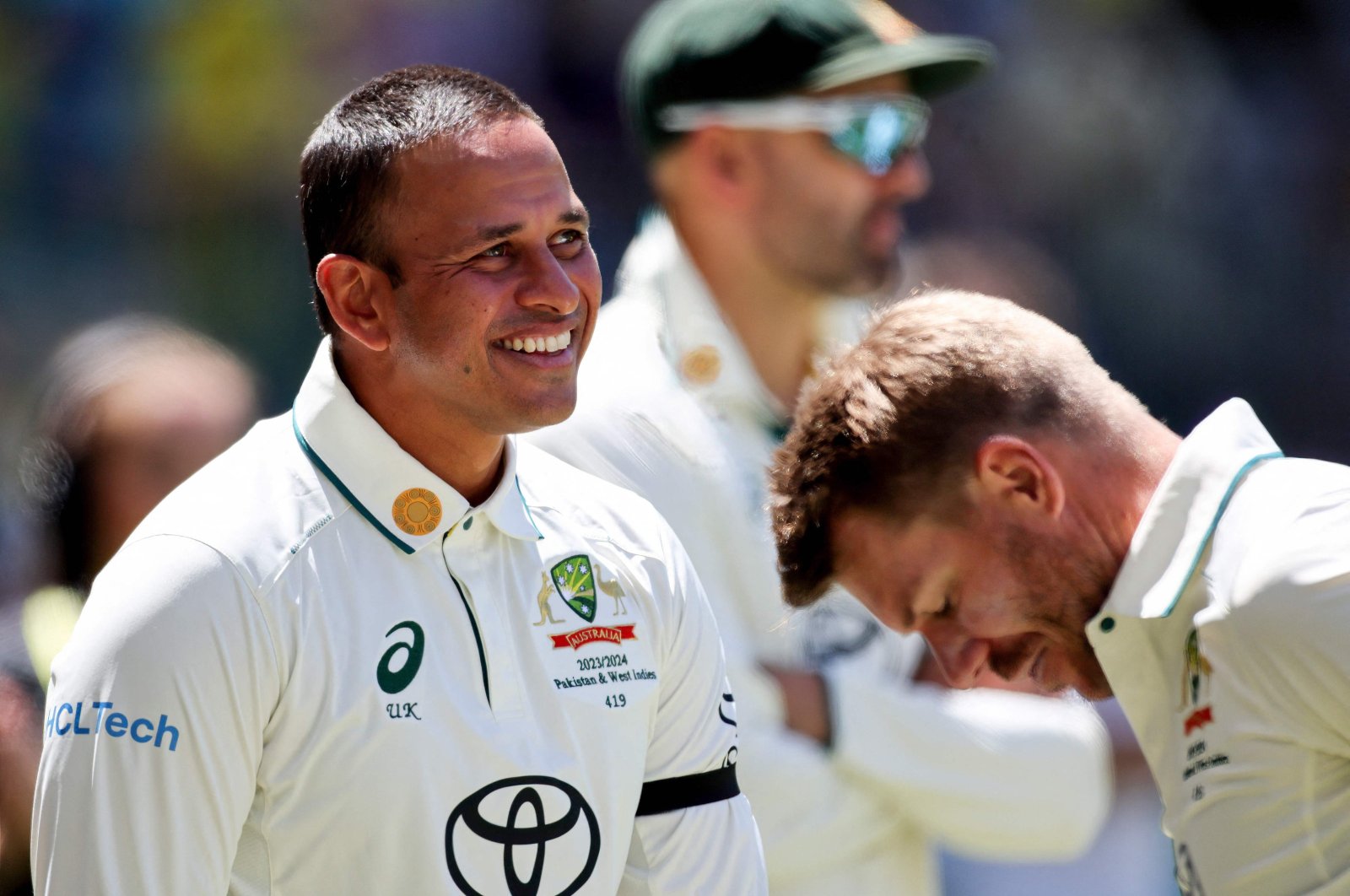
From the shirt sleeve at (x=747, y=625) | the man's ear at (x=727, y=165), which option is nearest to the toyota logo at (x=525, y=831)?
the shirt sleeve at (x=747, y=625)

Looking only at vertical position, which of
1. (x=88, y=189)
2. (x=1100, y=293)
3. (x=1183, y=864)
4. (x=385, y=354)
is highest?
(x=88, y=189)

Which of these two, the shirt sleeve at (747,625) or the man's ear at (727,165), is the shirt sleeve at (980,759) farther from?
the man's ear at (727,165)

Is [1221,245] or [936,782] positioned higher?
[1221,245]

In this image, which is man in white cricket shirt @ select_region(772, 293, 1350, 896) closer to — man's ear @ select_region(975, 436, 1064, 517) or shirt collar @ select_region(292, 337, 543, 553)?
man's ear @ select_region(975, 436, 1064, 517)

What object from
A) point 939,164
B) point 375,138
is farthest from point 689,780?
point 939,164

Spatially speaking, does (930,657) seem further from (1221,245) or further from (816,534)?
(1221,245)

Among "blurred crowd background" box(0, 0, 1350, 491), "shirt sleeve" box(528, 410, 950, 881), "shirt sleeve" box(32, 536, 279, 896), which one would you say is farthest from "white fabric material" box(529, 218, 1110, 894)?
"blurred crowd background" box(0, 0, 1350, 491)

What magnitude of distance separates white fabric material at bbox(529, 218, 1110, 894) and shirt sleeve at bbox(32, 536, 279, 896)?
1.40 m

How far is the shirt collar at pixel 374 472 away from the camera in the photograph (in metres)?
2.25

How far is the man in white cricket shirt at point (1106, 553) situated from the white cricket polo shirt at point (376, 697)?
348 mm

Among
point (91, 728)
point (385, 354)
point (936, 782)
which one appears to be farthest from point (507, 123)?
point (936, 782)

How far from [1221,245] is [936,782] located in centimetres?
593

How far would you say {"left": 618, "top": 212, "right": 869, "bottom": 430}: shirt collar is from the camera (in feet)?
12.2

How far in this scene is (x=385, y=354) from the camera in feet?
7.75
